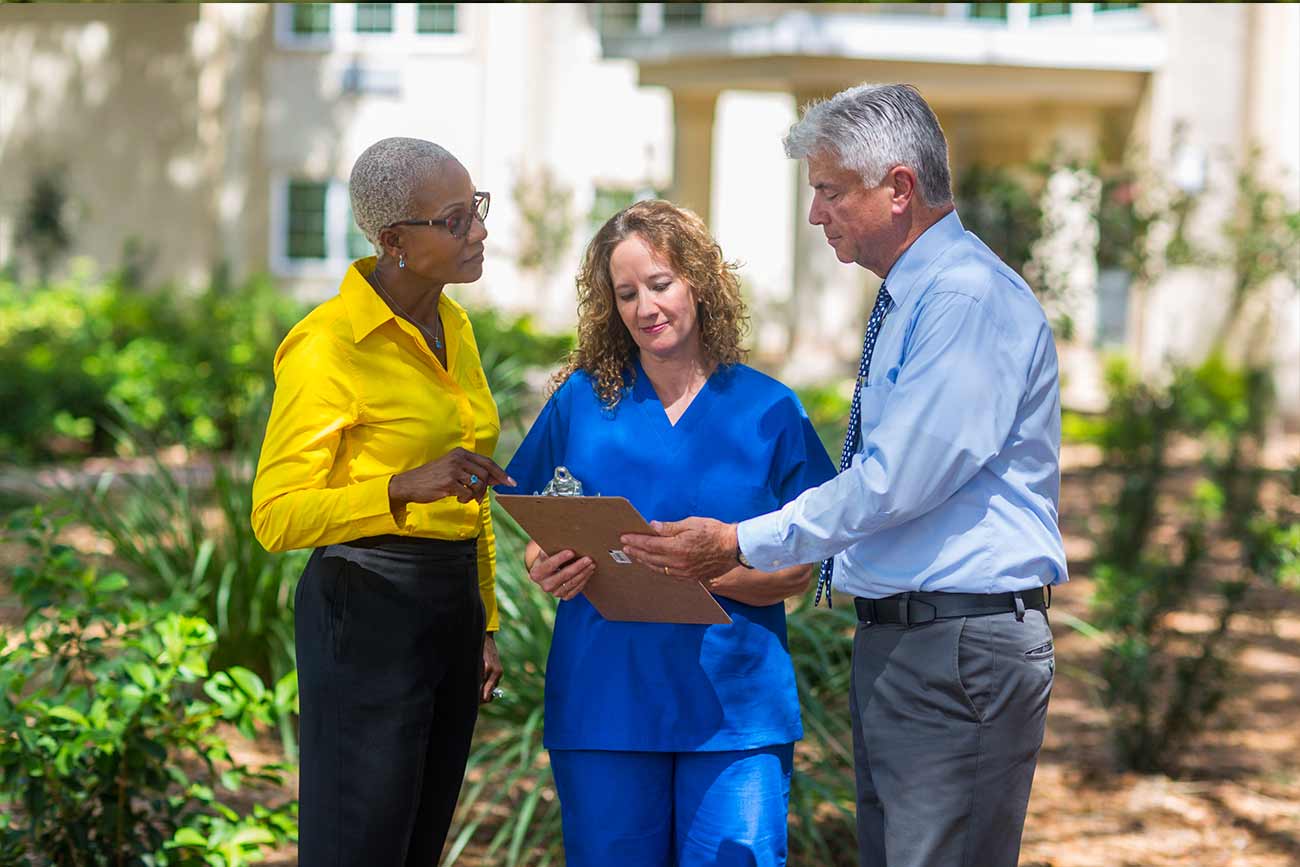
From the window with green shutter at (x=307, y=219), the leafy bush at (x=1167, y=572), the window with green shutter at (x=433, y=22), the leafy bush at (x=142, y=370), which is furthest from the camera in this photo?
the window with green shutter at (x=307, y=219)

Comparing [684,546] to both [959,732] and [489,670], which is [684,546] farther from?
[489,670]

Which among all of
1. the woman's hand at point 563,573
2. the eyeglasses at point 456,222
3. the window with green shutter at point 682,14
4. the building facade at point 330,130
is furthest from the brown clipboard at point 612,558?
the window with green shutter at point 682,14

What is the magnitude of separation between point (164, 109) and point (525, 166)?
5.97 meters

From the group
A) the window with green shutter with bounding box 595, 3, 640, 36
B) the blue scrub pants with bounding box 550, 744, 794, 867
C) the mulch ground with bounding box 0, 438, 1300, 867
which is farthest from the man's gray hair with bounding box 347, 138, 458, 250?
the window with green shutter with bounding box 595, 3, 640, 36

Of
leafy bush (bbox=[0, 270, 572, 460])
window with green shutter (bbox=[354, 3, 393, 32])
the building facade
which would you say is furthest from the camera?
window with green shutter (bbox=[354, 3, 393, 32])

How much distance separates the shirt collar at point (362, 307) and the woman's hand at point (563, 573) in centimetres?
Answer: 56

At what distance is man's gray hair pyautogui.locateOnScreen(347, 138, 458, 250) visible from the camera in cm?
297

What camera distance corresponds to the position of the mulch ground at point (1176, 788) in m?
5.12

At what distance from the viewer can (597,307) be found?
321 cm

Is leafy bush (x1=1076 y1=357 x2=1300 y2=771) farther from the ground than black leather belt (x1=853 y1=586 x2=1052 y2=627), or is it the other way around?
black leather belt (x1=853 y1=586 x2=1052 y2=627)

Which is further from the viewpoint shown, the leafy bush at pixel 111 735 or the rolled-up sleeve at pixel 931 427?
the leafy bush at pixel 111 735

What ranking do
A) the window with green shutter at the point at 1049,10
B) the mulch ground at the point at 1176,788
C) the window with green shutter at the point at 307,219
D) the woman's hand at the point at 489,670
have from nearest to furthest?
the woman's hand at the point at 489,670
the mulch ground at the point at 1176,788
the window with green shutter at the point at 1049,10
the window with green shutter at the point at 307,219

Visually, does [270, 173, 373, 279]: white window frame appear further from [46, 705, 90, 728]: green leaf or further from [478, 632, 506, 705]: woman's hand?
[478, 632, 506, 705]: woman's hand

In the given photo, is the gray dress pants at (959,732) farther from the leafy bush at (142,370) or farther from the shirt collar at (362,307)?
the leafy bush at (142,370)
